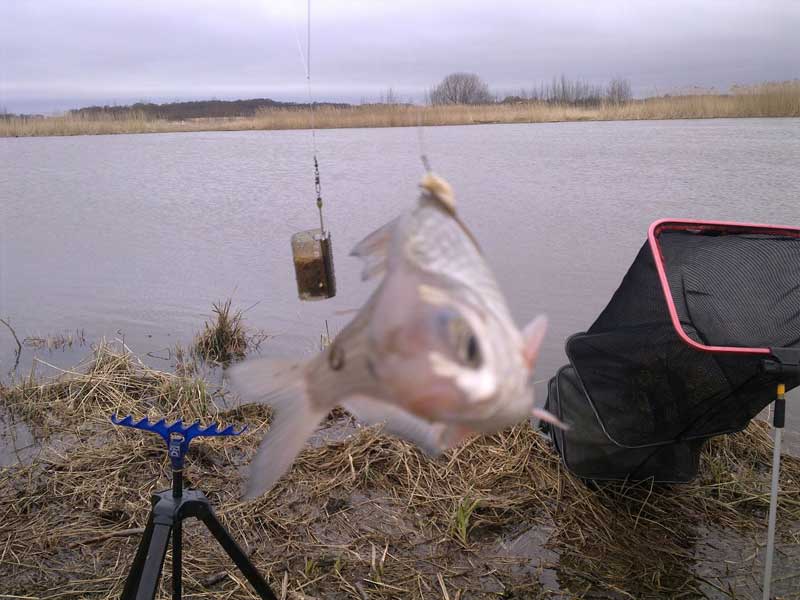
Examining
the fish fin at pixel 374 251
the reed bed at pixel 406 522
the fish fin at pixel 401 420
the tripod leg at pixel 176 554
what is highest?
the fish fin at pixel 374 251

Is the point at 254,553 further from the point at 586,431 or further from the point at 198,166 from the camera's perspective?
the point at 198,166

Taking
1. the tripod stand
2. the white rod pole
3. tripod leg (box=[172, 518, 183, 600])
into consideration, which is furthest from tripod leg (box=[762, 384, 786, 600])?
tripod leg (box=[172, 518, 183, 600])

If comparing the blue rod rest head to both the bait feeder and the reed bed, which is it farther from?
the bait feeder

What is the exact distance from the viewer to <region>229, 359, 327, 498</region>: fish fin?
79 centimetres

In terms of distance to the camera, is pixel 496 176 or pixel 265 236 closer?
pixel 265 236

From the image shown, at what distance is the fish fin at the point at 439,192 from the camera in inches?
26.0

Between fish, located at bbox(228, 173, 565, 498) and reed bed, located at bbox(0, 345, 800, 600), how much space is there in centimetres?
245

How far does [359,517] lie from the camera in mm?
3463

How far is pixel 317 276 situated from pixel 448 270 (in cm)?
257

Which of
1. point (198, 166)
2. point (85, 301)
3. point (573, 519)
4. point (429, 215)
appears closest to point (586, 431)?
point (573, 519)

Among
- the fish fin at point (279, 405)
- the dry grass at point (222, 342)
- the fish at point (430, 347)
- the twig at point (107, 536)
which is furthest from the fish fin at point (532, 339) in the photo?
the dry grass at point (222, 342)

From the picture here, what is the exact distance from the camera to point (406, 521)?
3422 millimetres

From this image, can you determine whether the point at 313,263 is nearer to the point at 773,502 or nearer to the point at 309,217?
the point at 773,502

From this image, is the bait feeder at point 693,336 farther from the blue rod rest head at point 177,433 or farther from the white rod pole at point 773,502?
the blue rod rest head at point 177,433
